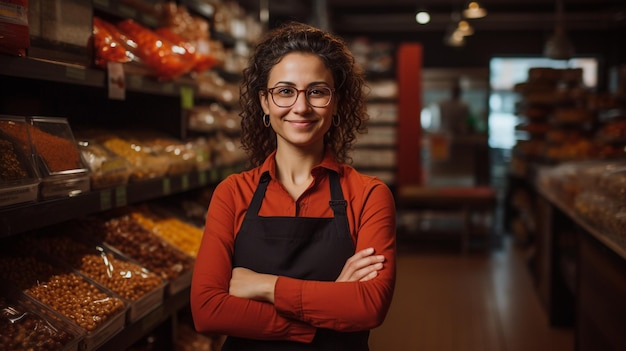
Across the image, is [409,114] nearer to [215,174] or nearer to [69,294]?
[215,174]

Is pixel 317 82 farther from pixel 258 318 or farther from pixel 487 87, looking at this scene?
pixel 487 87

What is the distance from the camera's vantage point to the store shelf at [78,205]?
179 cm

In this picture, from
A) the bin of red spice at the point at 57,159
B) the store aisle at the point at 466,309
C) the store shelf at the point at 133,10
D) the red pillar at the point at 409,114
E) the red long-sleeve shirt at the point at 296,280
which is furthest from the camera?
the red pillar at the point at 409,114

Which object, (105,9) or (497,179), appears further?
(497,179)

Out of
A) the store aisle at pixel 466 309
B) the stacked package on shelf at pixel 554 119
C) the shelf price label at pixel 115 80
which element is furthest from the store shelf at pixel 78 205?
the stacked package on shelf at pixel 554 119

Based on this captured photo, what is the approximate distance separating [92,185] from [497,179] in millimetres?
10670

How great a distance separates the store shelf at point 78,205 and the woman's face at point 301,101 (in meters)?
0.76

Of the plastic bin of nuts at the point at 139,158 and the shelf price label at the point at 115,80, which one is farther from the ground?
the shelf price label at the point at 115,80

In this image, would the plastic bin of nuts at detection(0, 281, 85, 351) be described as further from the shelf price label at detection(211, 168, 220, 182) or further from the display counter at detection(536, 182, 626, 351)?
the display counter at detection(536, 182, 626, 351)

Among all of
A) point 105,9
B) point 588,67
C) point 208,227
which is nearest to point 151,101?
point 105,9

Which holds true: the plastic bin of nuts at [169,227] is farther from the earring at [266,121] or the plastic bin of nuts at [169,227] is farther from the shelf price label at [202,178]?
the earring at [266,121]

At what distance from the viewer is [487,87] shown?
11.6 meters

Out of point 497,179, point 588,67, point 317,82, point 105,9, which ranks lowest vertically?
point 497,179

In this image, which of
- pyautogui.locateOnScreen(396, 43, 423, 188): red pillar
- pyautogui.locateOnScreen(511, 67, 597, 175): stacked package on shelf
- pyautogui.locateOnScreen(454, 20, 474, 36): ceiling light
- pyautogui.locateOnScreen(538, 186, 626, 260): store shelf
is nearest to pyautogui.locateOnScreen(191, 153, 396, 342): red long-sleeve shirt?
pyautogui.locateOnScreen(538, 186, 626, 260): store shelf
